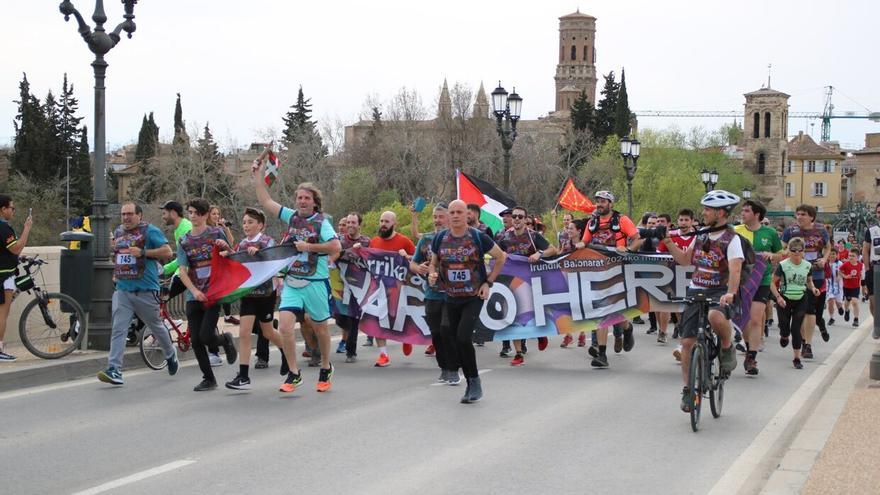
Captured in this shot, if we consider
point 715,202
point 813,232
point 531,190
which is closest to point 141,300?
point 715,202

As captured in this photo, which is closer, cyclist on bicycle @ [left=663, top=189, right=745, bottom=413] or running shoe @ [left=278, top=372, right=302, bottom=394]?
cyclist on bicycle @ [left=663, top=189, right=745, bottom=413]

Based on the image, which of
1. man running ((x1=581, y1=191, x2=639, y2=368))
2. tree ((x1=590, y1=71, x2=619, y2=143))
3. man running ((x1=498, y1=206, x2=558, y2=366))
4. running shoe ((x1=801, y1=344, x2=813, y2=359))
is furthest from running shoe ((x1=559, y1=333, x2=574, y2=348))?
tree ((x1=590, y1=71, x2=619, y2=143))

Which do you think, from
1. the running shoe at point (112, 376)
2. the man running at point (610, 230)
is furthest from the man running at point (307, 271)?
the man running at point (610, 230)

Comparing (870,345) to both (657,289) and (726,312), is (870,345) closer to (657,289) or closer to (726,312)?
(657,289)

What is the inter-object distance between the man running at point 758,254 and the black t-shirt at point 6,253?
336 inches

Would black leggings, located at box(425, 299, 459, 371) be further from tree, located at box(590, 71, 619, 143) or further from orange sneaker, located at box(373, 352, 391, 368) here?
tree, located at box(590, 71, 619, 143)

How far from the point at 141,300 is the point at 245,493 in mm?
5017

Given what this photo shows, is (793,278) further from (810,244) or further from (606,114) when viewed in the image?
(606,114)

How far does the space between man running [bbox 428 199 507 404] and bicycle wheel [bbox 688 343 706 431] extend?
2.27 meters

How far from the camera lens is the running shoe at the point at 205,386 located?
11289mm

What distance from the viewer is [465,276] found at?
35.1ft

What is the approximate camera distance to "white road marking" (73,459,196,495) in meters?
7.05

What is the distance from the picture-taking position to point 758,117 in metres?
167

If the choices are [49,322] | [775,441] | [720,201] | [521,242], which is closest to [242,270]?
[49,322]
